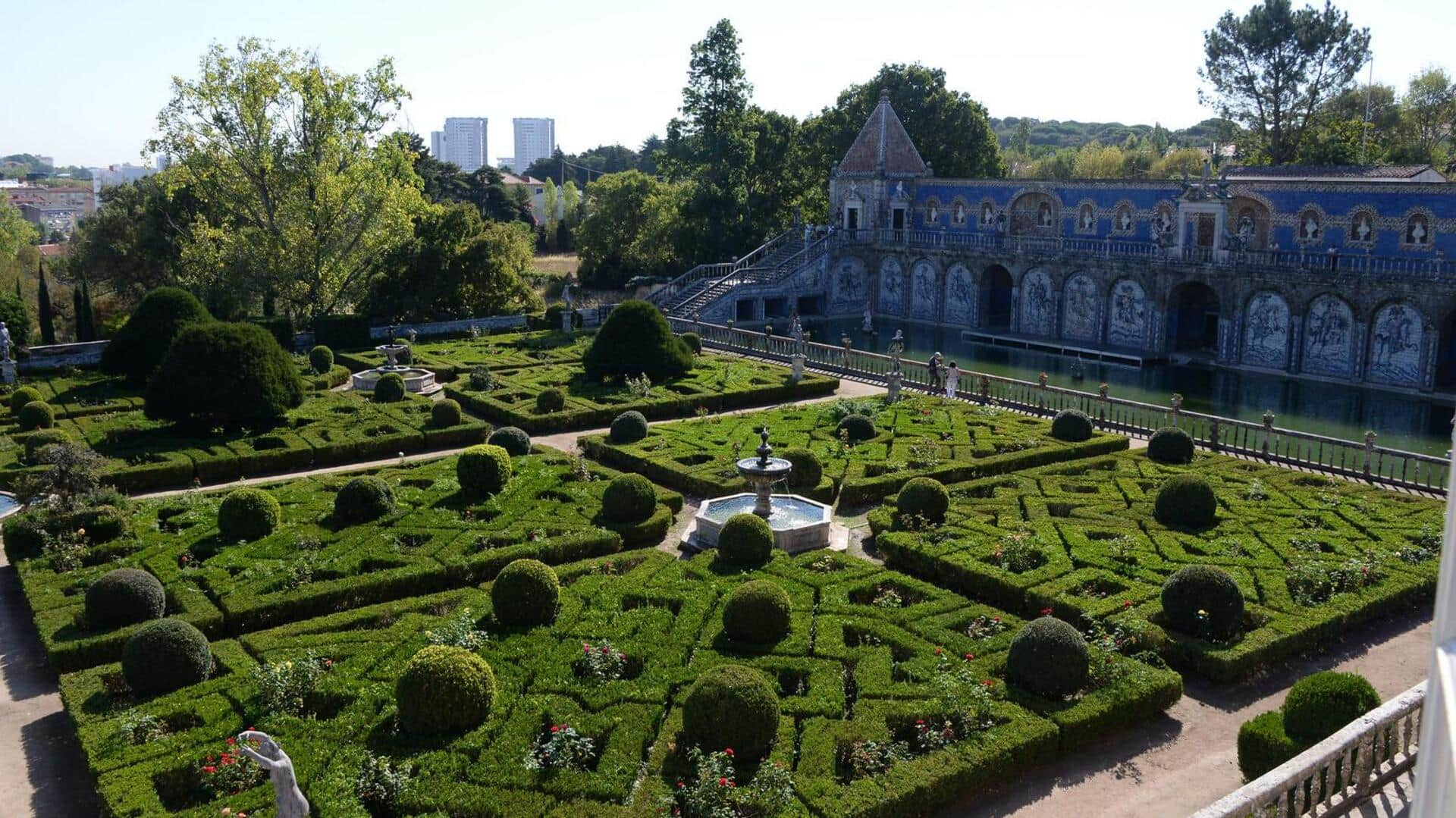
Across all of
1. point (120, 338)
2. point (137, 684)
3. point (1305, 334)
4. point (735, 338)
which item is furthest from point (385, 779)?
point (1305, 334)

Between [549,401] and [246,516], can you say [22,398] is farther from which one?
[246,516]

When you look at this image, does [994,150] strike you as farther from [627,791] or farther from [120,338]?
[627,791]

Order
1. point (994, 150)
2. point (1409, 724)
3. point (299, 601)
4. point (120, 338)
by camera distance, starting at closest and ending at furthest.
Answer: point (1409, 724) → point (299, 601) → point (120, 338) → point (994, 150)

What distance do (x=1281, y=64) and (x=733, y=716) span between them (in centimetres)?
6152

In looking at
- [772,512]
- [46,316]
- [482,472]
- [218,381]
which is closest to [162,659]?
[482,472]

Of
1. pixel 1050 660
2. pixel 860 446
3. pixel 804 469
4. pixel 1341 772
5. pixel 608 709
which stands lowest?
pixel 608 709

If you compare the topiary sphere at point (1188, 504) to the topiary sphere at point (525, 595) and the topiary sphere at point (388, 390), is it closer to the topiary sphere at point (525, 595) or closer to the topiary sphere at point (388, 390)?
the topiary sphere at point (525, 595)

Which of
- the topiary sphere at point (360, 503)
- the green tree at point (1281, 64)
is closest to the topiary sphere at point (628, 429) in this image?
the topiary sphere at point (360, 503)

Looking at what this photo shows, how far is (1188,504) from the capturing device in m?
19.7

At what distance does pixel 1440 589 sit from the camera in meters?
2.89

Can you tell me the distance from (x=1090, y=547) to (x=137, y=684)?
46.1 feet

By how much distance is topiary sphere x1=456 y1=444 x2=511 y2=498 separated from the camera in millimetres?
21016

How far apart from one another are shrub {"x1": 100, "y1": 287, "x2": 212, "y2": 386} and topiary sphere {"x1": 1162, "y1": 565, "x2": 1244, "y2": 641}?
2713 centimetres

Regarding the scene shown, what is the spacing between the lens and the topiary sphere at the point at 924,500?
19.7 meters
